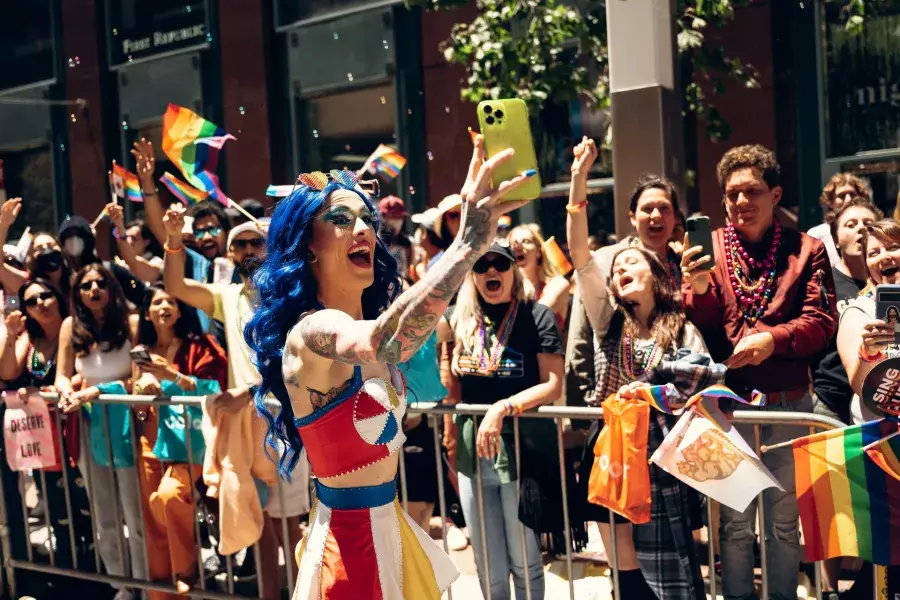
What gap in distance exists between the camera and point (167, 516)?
5.58 m

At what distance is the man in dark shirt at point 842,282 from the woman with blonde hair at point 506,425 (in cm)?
119

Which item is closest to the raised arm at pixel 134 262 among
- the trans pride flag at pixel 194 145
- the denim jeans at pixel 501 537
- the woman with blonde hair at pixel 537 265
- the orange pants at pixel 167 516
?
the trans pride flag at pixel 194 145

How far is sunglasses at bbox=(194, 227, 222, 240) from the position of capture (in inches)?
295

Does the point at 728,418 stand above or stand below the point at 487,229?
below

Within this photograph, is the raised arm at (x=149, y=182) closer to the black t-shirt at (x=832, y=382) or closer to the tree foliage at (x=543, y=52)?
the tree foliage at (x=543, y=52)

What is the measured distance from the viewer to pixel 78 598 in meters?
6.30

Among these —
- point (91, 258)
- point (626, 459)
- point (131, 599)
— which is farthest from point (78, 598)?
point (626, 459)

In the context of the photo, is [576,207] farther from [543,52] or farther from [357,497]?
[543,52]

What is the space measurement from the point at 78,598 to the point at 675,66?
440cm

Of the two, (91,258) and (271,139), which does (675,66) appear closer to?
(91,258)

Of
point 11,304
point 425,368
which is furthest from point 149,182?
point 425,368

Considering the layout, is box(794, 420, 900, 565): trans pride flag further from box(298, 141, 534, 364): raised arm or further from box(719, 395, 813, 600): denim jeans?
box(298, 141, 534, 364): raised arm

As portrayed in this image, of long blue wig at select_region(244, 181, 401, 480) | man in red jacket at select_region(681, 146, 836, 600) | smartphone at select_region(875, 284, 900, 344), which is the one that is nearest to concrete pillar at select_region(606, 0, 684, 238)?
man in red jacket at select_region(681, 146, 836, 600)

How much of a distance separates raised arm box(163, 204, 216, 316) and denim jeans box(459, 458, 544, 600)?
1696 millimetres
